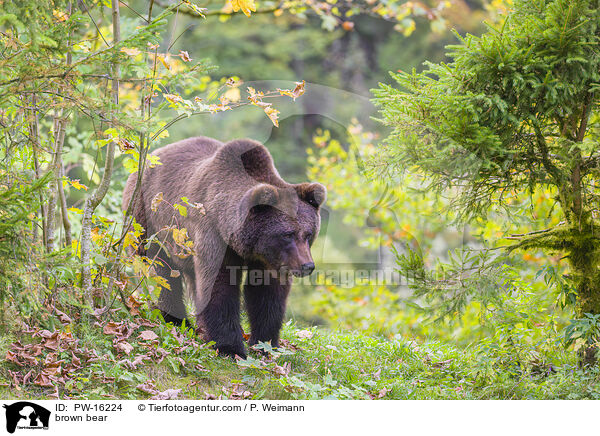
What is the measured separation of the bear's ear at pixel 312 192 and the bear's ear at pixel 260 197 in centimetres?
31

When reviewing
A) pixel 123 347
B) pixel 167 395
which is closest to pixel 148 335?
pixel 123 347

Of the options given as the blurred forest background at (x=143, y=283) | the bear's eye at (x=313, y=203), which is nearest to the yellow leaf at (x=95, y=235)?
the blurred forest background at (x=143, y=283)

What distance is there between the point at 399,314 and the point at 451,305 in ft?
16.2

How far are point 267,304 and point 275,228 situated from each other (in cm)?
84

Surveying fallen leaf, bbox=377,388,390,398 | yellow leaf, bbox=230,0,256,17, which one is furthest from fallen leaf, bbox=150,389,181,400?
yellow leaf, bbox=230,0,256,17

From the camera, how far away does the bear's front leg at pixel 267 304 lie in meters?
5.45

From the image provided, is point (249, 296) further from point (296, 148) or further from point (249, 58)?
point (249, 58)

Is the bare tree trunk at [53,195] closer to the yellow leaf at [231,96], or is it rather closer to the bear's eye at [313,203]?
the yellow leaf at [231,96]

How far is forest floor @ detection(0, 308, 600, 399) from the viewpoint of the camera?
13.5ft

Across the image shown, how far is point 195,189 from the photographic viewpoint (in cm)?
569

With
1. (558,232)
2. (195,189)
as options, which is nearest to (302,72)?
(195,189)

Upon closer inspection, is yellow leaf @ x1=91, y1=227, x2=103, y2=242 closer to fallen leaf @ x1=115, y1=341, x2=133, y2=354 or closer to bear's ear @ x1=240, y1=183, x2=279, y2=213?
fallen leaf @ x1=115, y1=341, x2=133, y2=354
